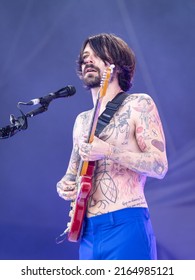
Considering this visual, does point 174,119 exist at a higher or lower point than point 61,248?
higher

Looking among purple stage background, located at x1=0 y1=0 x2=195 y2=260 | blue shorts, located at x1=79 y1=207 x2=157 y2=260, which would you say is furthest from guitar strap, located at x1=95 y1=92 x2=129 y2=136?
purple stage background, located at x1=0 y1=0 x2=195 y2=260

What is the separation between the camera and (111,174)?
2205mm

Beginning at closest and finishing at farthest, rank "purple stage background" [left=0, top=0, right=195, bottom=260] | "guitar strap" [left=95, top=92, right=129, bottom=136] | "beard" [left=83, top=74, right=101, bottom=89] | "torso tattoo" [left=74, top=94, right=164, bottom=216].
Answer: "torso tattoo" [left=74, top=94, right=164, bottom=216] → "guitar strap" [left=95, top=92, right=129, bottom=136] → "beard" [left=83, top=74, right=101, bottom=89] → "purple stage background" [left=0, top=0, right=195, bottom=260]

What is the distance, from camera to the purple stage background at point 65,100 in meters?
3.78

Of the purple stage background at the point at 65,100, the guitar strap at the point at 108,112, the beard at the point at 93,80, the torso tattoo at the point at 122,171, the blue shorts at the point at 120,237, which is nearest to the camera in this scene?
the blue shorts at the point at 120,237

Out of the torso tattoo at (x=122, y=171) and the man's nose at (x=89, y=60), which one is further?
the man's nose at (x=89, y=60)

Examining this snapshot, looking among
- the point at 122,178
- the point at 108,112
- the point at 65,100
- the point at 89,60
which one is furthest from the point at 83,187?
the point at 65,100

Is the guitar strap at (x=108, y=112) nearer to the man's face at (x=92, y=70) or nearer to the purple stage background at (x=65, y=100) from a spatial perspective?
the man's face at (x=92, y=70)

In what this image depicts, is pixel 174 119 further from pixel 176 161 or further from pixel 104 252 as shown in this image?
pixel 104 252

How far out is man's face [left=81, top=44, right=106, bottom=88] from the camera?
2.41 metres

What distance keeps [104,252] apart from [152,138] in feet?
1.87

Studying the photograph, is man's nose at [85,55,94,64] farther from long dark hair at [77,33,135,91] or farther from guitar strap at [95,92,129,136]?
guitar strap at [95,92,129,136]

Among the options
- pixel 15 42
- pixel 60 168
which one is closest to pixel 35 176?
pixel 60 168

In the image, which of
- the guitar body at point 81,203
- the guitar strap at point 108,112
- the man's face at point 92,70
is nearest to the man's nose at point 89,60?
the man's face at point 92,70
